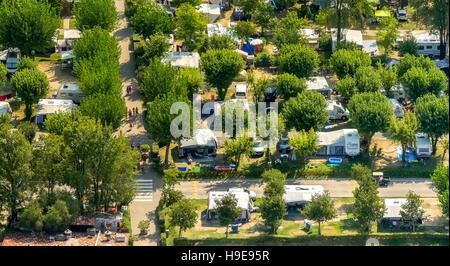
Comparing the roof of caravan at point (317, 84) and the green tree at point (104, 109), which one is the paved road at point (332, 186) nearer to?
the green tree at point (104, 109)

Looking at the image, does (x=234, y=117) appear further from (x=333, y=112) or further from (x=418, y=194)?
(x=418, y=194)

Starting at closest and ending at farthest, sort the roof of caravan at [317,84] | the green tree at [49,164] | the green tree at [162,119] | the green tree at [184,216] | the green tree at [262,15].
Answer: the green tree at [184,216], the green tree at [49,164], the green tree at [162,119], the roof of caravan at [317,84], the green tree at [262,15]

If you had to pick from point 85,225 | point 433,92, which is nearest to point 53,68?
point 85,225

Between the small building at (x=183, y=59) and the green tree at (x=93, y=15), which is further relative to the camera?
the green tree at (x=93, y=15)

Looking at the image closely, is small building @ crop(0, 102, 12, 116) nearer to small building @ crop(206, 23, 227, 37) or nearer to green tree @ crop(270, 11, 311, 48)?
small building @ crop(206, 23, 227, 37)

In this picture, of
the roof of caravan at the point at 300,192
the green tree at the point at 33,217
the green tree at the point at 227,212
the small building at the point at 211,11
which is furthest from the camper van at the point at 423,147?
the green tree at the point at 33,217

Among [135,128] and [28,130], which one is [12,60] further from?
[135,128]

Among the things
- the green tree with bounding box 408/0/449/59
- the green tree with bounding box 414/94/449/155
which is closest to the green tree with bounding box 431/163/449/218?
the green tree with bounding box 414/94/449/155

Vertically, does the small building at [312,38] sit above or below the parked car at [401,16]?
below
